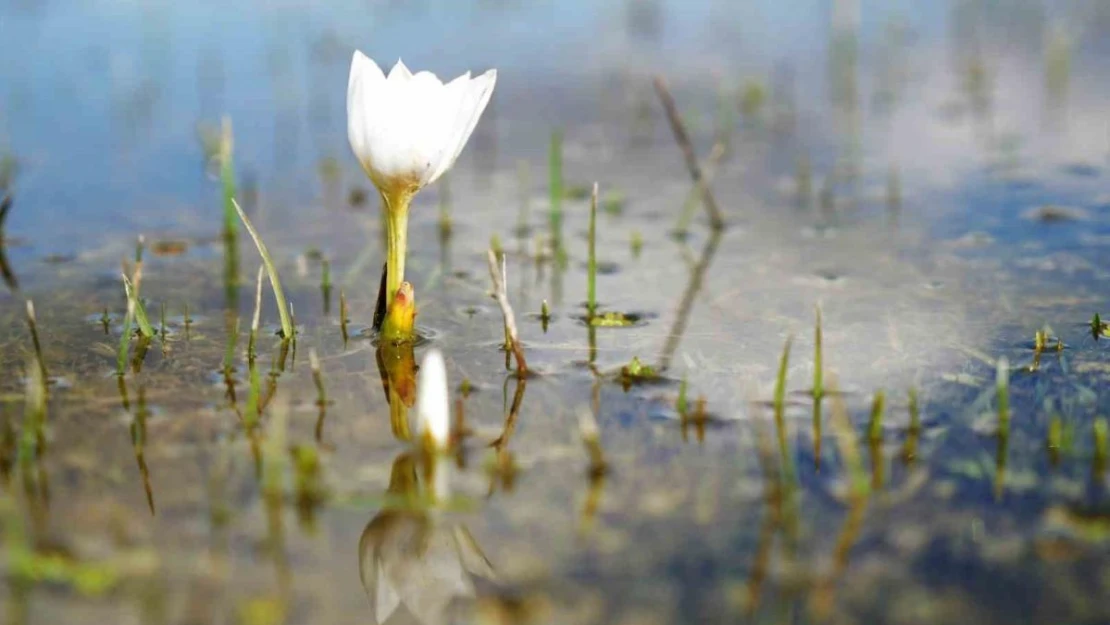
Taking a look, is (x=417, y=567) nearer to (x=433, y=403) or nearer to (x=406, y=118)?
(x=433, y=403)

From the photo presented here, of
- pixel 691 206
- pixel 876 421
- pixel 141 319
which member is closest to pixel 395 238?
pixel 141 319

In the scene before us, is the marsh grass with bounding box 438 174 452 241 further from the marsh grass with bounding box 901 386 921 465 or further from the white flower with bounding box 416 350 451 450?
the marsh grass with bounding box 901 386 921 465

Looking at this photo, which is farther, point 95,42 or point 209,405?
point 95,42

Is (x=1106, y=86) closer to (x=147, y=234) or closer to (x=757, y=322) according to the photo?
(x=757, y=322)

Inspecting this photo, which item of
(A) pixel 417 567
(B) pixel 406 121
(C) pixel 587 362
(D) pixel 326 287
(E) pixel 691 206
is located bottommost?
(A) pixel 417 567

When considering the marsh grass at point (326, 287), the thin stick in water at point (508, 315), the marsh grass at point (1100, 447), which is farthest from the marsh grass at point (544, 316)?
the marsh grass at point (1100, 447)

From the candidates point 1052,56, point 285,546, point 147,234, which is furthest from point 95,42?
point 285,546

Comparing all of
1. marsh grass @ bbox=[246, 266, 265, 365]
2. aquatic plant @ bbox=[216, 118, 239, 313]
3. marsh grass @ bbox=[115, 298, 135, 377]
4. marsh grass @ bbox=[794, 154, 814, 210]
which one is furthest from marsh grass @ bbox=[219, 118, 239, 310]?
marsh grass @ bbox=[794, 154, 814, 210]

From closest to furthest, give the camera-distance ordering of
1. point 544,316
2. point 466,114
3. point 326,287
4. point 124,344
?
point 124,344
point 466,114
point 544,316
point 326,287
